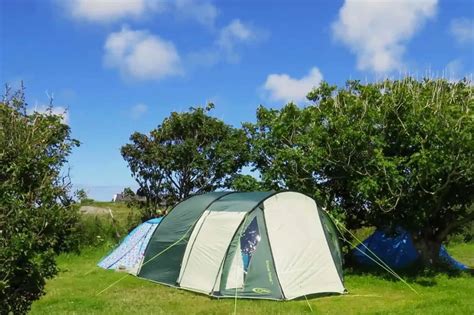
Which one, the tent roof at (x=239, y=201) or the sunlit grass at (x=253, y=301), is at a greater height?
the tent roof at (x=239, y=201)

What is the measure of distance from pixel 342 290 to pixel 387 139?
152 inches

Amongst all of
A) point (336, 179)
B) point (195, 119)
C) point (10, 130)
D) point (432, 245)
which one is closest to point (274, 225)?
point (336, 179)

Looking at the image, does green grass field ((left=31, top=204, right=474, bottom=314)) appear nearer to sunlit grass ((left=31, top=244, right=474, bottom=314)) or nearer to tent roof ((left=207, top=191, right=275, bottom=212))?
sunlit grass ((left=31, top=244, right=474, bottom=314))

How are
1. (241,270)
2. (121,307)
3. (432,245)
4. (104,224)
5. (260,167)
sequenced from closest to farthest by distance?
(121,307), (241,270), (432,245), (260,167), (104,224)

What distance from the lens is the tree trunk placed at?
43.0 feet

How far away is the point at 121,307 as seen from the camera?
30.2ft

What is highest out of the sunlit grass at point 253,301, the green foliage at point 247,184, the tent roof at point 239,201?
the green foliage at point 247,184

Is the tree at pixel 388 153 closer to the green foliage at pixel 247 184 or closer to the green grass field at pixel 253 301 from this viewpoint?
the green foliage at pixel 247 184

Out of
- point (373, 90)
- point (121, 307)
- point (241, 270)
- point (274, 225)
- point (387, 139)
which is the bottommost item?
point (121, 307)

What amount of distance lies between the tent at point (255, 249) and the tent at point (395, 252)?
3252mm

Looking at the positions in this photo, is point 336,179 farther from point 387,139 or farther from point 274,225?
point 274,225

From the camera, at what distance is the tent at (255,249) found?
33.3 feet

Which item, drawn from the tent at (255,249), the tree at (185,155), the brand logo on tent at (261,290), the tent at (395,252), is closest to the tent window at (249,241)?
the tent at (255,249)

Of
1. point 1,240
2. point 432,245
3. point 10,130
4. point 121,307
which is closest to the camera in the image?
point 1,240
